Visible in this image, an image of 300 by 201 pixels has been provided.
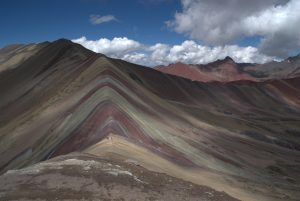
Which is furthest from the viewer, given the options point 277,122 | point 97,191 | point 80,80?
point 277,122

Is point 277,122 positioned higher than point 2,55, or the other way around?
point 2,55

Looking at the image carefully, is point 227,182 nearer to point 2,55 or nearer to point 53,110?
point 53,110

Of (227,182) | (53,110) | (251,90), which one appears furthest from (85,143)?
(251,90)

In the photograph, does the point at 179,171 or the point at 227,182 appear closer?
the point at 179,171

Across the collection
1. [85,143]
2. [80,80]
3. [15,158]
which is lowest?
[15,158]

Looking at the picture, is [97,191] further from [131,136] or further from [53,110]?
[53,110]

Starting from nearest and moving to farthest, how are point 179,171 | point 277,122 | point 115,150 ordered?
point 115,150 → point 179,171 → point 277,122
